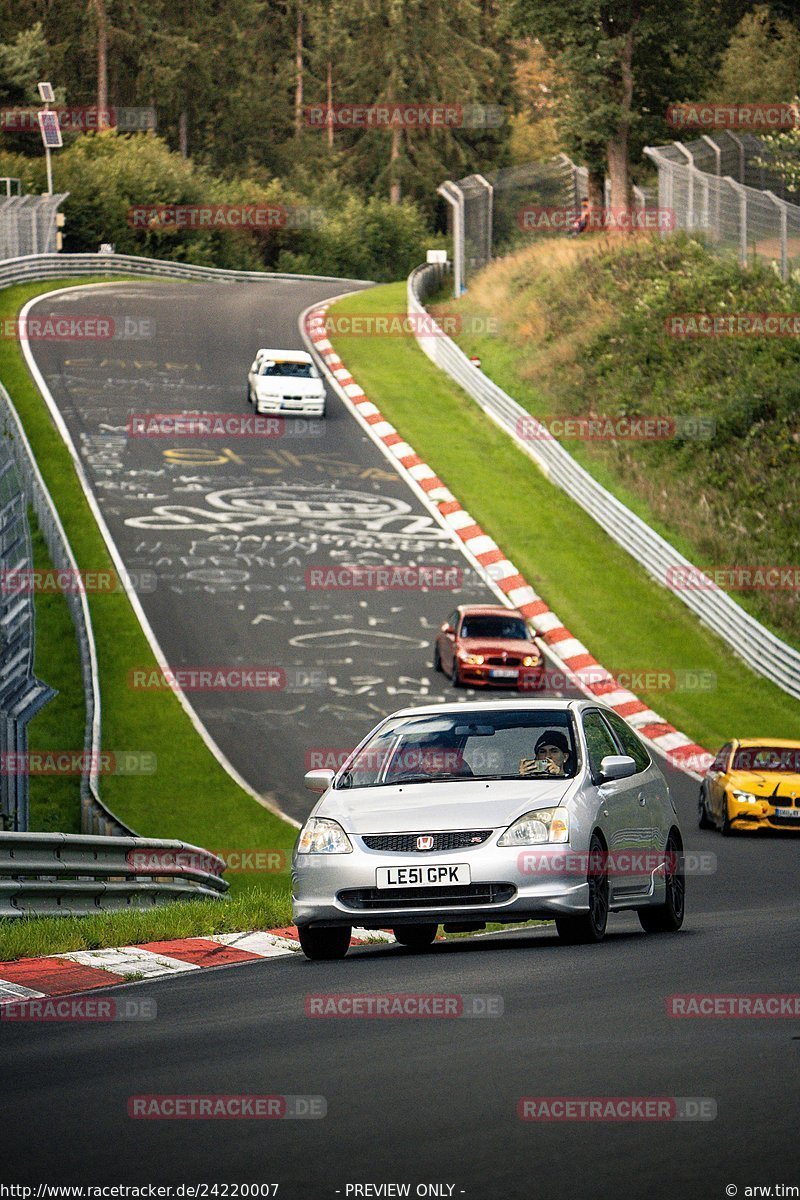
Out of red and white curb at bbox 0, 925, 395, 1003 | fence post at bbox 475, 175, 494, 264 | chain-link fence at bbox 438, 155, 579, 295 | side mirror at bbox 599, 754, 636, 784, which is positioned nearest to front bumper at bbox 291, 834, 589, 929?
side mirror at bbox 599, 754, 636, 784

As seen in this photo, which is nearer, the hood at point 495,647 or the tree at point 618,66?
the hood at point 495,647

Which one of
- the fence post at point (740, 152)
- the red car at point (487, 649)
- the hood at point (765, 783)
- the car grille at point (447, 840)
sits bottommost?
the red car at point (487, 649)

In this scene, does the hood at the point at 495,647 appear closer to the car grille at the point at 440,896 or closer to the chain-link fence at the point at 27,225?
the car grille at the point at 440,896

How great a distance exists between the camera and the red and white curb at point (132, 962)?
1002cm

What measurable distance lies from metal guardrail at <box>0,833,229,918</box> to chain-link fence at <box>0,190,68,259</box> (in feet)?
171

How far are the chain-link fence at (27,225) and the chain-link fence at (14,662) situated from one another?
161ft

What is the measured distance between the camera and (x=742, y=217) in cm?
4394

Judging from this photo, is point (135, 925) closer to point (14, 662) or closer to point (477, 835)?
point (477, 835)

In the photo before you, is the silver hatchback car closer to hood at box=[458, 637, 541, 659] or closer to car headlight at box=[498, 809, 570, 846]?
car headlight at box=[498, 809, 570, 846]

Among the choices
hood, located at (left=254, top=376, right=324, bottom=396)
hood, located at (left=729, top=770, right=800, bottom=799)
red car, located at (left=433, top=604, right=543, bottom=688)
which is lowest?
red car, located at (left=433, top=604, right=543, bottom=688)

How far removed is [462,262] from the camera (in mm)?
57312

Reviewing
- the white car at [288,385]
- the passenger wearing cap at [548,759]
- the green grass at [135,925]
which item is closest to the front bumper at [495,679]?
the green grass at [135,925]

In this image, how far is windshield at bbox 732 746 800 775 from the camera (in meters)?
22.8

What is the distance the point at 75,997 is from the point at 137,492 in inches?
1190
